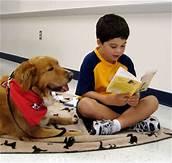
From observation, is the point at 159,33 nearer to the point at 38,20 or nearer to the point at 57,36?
the point at 57,36

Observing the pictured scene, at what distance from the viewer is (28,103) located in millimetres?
1364

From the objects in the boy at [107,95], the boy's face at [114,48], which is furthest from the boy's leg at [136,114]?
the boy's face at [114,48]

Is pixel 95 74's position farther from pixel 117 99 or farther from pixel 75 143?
pixel 75 143

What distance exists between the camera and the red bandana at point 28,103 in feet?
4.44

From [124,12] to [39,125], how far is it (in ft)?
4.28

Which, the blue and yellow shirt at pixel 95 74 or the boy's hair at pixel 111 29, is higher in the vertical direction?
the boy's hair at pixel 111 29

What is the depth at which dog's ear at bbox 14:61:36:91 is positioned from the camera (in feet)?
4.44

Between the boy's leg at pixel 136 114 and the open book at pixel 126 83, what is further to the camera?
the boy's leg at pixel 136 114

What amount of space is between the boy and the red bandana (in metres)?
0.25

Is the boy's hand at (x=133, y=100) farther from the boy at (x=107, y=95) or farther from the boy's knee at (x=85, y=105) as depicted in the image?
the boy's knee at (x=85, y=105)

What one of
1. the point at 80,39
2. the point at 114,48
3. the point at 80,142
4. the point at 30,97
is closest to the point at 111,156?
the point at 80,142

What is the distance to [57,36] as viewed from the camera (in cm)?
340

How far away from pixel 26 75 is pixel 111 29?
43 cm

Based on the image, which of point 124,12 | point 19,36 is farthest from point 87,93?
point 19,36
